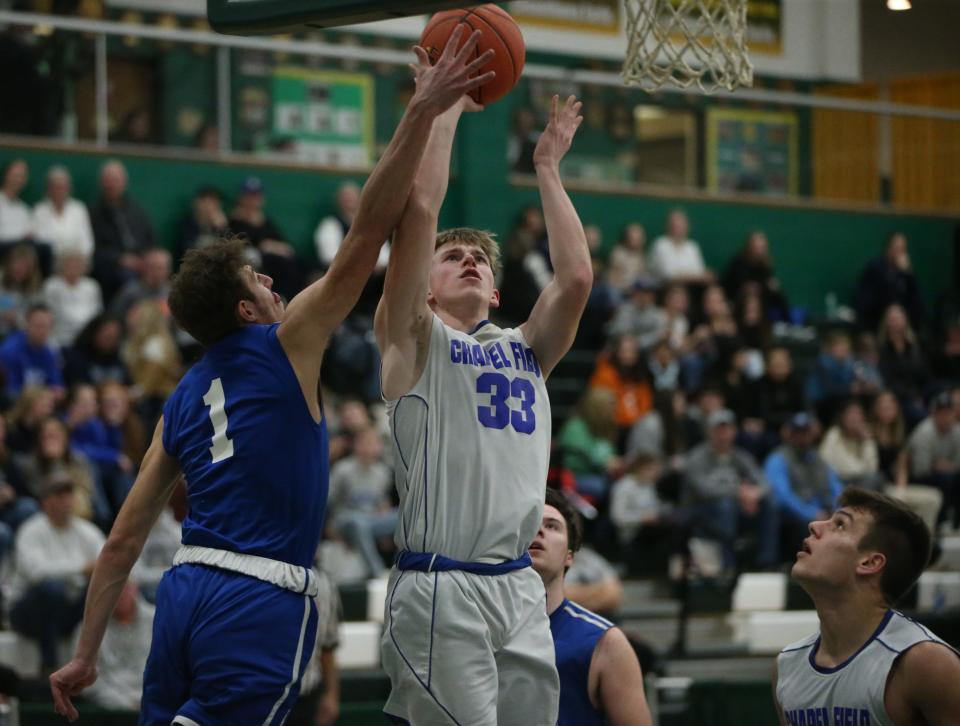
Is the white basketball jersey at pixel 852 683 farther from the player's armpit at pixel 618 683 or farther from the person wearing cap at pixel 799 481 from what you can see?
the person wearing cap at pixel 799 481

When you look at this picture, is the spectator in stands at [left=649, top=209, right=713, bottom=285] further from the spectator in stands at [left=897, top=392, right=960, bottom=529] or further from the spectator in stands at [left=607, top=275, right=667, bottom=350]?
the spectator in stands at [left=897, top=392, right=960, bottom=529]

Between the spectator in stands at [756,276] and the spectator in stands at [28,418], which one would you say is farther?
the spectator in stands at [756,276]

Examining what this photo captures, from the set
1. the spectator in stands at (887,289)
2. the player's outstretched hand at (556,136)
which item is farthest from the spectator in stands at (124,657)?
the spectator in stands at (887,289)

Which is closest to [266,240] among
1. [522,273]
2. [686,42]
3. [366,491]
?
[522,273]

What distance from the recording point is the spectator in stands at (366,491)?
11.1 meters

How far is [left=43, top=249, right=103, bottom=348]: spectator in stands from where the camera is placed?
11953mm

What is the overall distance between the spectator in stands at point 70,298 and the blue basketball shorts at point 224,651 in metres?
8.01

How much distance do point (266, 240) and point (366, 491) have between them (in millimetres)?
3092

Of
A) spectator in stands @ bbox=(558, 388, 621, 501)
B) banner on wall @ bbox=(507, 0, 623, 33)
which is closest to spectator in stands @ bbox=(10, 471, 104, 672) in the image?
spectator in stands @ bbox=(558, 388, 621, 501)

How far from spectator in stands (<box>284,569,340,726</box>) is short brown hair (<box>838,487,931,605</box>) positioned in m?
3.28

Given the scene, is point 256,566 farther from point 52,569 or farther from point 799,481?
point 799,481

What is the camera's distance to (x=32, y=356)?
11.3 metres

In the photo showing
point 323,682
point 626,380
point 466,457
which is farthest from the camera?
point 626,380

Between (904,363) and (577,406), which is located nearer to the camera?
(577,406)
